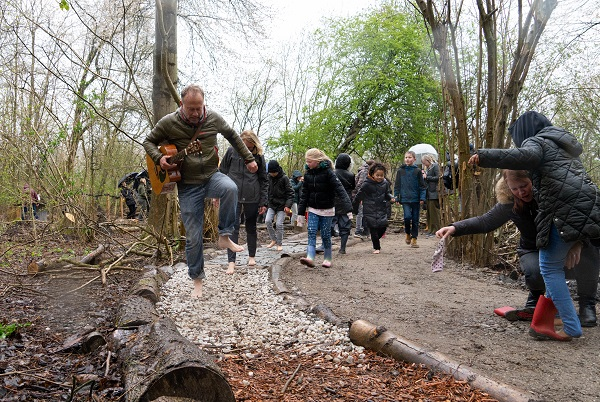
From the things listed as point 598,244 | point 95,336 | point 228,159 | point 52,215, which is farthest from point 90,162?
point 598,244

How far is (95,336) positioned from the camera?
383 centimetres

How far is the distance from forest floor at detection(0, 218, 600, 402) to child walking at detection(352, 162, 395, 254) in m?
2.47

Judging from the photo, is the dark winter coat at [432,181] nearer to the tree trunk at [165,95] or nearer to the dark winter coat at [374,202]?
the dark winter coat at [374,202]

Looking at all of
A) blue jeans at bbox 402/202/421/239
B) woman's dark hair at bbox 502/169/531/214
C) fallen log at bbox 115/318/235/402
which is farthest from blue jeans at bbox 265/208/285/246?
fallen log at bbox 115/318/235/402

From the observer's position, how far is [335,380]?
3.30 meters

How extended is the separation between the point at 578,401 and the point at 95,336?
3.16 m

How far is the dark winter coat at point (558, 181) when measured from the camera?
3.63 metres

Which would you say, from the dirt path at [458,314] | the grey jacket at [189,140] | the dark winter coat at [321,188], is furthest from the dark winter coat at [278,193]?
the grey jacket at [189,140]

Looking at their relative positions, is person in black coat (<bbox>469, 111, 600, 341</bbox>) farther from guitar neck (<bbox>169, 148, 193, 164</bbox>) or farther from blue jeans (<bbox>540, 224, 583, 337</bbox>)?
guitar neck (<bbox>169, 148, 193, 164</bbox>)

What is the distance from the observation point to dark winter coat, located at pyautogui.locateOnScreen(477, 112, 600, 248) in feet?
11.9

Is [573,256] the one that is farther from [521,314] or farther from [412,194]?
→ [412,194]

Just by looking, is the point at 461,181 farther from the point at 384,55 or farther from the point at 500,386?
the point at 384,55

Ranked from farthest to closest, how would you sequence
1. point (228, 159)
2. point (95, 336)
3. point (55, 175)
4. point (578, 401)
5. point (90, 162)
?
point (90, 162) → point (55, 175) → point (228, 159) → point (95, 336) → point (578, 401)

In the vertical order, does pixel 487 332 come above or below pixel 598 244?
below
